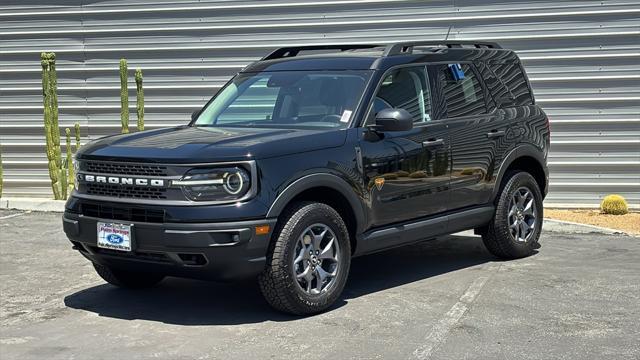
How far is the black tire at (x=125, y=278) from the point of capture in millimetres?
6904

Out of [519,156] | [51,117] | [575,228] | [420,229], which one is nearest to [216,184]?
[420,229]

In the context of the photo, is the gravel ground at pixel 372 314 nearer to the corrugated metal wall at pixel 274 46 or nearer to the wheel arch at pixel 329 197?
the wheel arch at pixel 329 197

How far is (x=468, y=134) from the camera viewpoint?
7508mm

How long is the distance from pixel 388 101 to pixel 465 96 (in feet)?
3.27

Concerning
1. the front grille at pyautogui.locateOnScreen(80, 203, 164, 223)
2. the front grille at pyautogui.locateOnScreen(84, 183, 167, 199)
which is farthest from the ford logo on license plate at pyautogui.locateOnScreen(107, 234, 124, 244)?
the front grille at pyautogui.locateOnScreen(84, 183, 167, 199)

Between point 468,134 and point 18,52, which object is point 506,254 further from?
point 18,52

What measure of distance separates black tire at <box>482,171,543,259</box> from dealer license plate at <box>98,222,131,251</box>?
3.32m

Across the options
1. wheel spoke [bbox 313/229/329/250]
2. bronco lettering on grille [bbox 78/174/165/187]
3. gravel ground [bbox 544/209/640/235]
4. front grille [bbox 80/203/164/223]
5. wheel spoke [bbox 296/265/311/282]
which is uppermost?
bronco lettering on grille [bbox 78/174/165/187]

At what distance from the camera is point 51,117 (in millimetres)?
11906

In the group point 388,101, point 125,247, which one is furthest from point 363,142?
point 125,247

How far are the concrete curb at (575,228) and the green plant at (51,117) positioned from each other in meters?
6.14

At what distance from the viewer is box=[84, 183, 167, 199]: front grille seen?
19.4 feet

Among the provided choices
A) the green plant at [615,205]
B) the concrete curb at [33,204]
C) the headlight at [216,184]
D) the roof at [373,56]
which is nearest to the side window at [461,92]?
the roof at [373,56]

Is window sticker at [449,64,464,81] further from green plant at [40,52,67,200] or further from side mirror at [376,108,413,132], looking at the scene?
green plant at [40,52,67,200]
